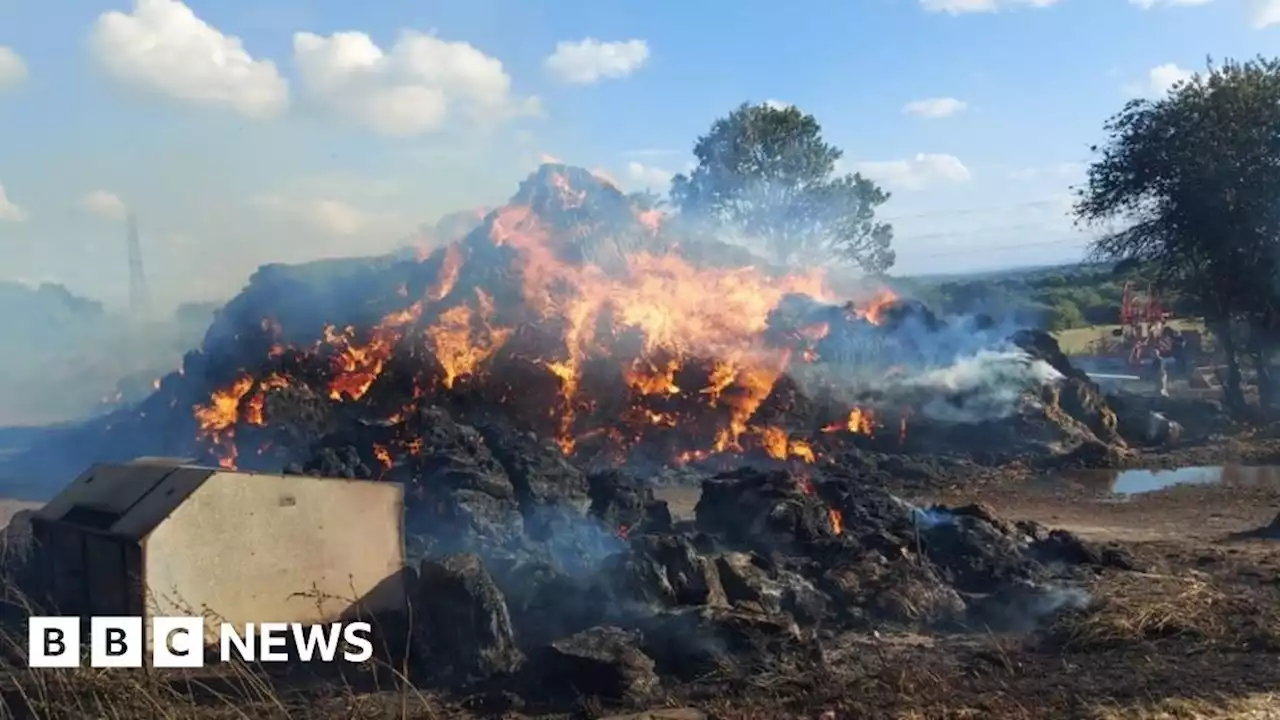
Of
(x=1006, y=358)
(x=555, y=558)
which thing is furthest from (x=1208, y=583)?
(x=1006, y=358)

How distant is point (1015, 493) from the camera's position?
1905 cm

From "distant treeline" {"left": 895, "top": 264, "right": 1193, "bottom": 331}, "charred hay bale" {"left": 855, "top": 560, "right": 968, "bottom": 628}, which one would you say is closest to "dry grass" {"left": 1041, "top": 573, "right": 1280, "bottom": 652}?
"charred hay bale" {"left": 855, "top": 560, "right": 968, "bottom": 628}

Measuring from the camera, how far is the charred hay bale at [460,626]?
8.58 metres

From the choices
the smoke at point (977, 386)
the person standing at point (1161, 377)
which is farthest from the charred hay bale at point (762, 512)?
the person standing at point (1161, 377)

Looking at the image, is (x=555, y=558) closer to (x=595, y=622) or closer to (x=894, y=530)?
(x=595, y=622)

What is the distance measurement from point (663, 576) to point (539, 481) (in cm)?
503

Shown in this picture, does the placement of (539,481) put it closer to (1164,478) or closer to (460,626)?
(460,626)

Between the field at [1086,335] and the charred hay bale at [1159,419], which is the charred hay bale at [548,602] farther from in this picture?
the field at [1086,335]

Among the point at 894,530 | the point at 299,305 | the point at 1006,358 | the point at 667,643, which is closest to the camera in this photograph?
the point at 667,643

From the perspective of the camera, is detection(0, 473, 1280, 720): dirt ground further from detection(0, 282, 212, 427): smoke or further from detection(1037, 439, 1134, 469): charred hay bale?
detection(0, 282, 212, 427): smoke

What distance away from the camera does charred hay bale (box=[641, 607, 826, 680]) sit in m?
8.30

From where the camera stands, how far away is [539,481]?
47.6 ft

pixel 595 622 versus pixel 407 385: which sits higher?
pixel 407 385

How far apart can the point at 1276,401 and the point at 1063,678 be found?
76.3ft
